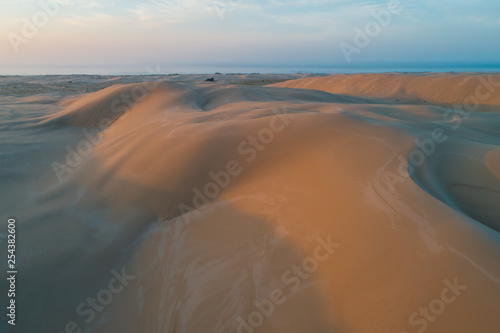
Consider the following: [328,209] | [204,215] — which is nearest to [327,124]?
[328,209]

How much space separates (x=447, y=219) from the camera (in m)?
1.59

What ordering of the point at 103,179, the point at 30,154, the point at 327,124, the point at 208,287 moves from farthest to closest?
the point at 30,154 < the point at 103,179 < the point at 327,124 < the point at 208,287

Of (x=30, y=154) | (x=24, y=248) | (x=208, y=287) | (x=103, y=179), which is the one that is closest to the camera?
(x=208, y=287)

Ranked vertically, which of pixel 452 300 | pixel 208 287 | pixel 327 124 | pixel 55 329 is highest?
pixel 327 124

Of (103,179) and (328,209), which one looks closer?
(328,209)

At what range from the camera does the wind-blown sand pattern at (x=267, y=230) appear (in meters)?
1.38

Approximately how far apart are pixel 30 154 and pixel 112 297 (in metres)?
3.70

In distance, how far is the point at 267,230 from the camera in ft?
6.85

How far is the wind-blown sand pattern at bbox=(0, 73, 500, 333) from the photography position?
1380mm

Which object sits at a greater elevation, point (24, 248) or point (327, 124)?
point (327, 124)

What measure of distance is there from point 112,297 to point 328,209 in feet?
5.01

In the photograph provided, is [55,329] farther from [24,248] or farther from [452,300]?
[452,300]

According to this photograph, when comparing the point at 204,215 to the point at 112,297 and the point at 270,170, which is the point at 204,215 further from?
the point at 112,297

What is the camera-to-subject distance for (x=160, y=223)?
8.36 feet
